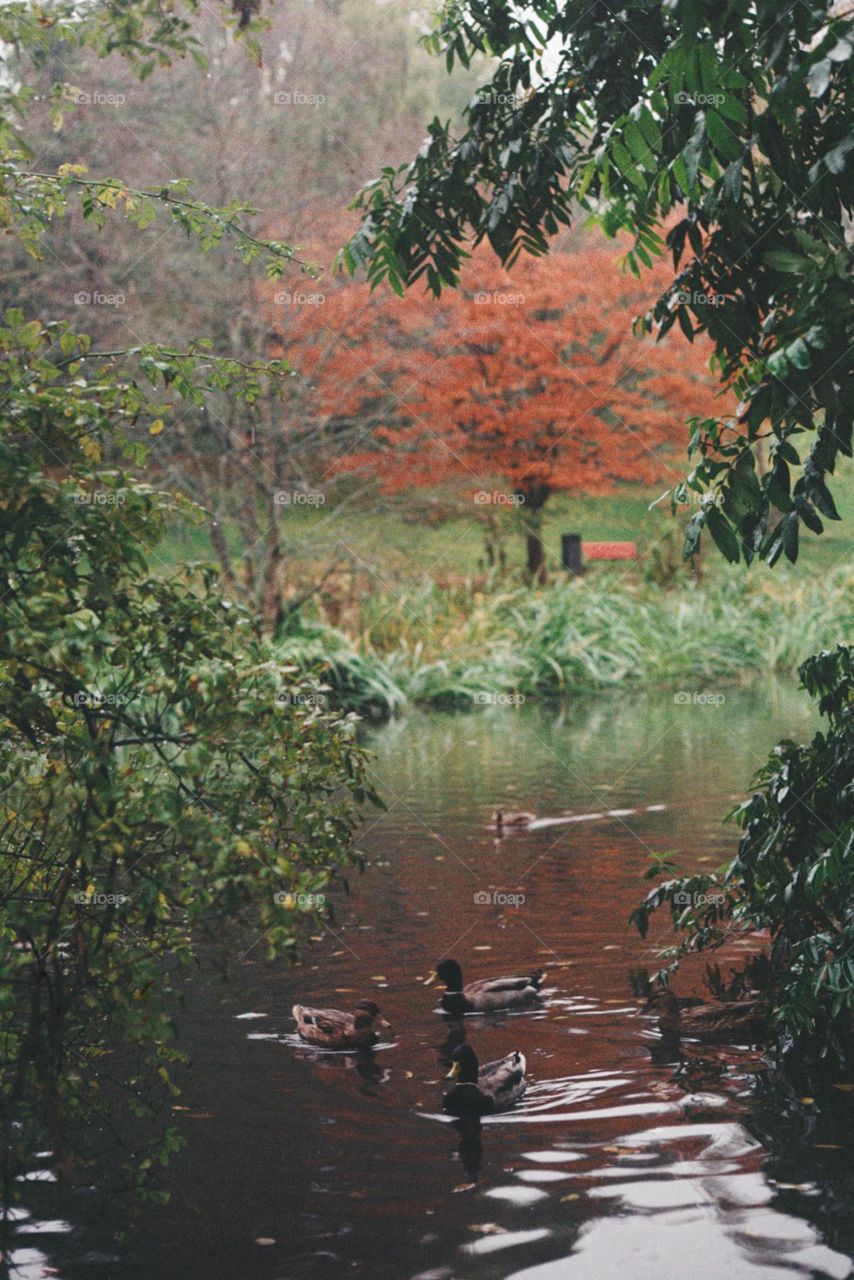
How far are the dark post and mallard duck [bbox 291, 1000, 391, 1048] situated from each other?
1506cm

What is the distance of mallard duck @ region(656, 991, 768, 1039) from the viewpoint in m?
4.78

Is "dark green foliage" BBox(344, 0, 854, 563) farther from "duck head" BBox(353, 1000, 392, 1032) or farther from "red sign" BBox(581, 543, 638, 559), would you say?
"red sign" BBox(581, 543, 638, 559)

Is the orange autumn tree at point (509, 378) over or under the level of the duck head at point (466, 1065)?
over

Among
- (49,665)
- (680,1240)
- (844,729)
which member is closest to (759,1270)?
(680,1240)

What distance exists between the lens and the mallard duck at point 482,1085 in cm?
411

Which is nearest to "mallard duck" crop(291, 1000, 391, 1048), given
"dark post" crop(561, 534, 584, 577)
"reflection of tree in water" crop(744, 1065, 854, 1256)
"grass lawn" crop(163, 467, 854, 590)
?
"reflection of tree in water" crop(744, 1065, 854, 1256)

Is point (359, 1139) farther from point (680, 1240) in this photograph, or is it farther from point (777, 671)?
point (777, 671)

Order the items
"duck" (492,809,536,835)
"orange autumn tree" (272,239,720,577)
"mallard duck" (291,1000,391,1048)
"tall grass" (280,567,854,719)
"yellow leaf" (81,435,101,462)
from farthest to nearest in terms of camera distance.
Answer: "orange autumn tree" (272,239,720,577)
"tall grass" (280,567,854,719)
"duck" (492,809,536,835)
"mallard duck" (291,1000,391,1048)
"yellow leaf" (81,435,101,462)

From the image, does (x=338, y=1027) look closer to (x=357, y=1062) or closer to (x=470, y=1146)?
(x=357, y=1062)

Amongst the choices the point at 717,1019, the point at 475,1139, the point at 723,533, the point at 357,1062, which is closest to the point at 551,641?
the point at 717,1019

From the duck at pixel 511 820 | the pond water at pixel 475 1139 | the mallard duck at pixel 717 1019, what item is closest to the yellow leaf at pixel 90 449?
the pond water at pixel 475 1139

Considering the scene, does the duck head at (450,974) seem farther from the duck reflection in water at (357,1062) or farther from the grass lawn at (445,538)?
the grass lawn at (445,538)

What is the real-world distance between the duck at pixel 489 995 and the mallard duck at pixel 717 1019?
496 millimetres

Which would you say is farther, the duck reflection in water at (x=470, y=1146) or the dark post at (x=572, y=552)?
the dark post at (x=572, y=552)
